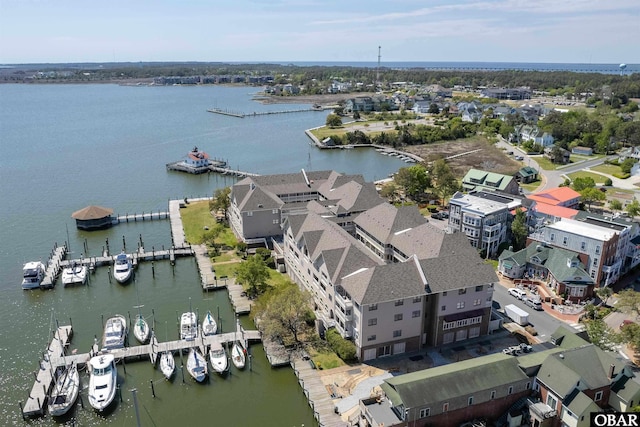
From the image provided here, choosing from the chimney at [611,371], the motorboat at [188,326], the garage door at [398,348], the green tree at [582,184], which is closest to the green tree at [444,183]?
the green tree at [582,184]

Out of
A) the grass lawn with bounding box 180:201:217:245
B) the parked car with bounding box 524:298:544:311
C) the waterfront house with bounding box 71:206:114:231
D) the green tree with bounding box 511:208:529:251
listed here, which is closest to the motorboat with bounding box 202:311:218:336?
the grass lawn with bounding box 180:201:217:245

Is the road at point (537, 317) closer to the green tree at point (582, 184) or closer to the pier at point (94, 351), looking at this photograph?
the pier at point (94, 351)

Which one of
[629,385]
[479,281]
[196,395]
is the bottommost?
[196,395]

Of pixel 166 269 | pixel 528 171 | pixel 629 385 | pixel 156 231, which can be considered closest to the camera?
pixel 629 385

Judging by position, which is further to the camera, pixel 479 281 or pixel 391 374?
pixel 479 281

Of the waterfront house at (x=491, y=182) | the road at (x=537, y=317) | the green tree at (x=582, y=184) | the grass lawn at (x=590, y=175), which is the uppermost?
the waterfront house at (x=491, y=182)

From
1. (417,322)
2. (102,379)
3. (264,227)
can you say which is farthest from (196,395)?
(264,227)

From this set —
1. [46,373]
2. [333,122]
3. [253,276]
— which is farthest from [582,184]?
[333,122]

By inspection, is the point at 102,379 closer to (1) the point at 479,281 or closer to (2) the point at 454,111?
(1) the point at 479,281
